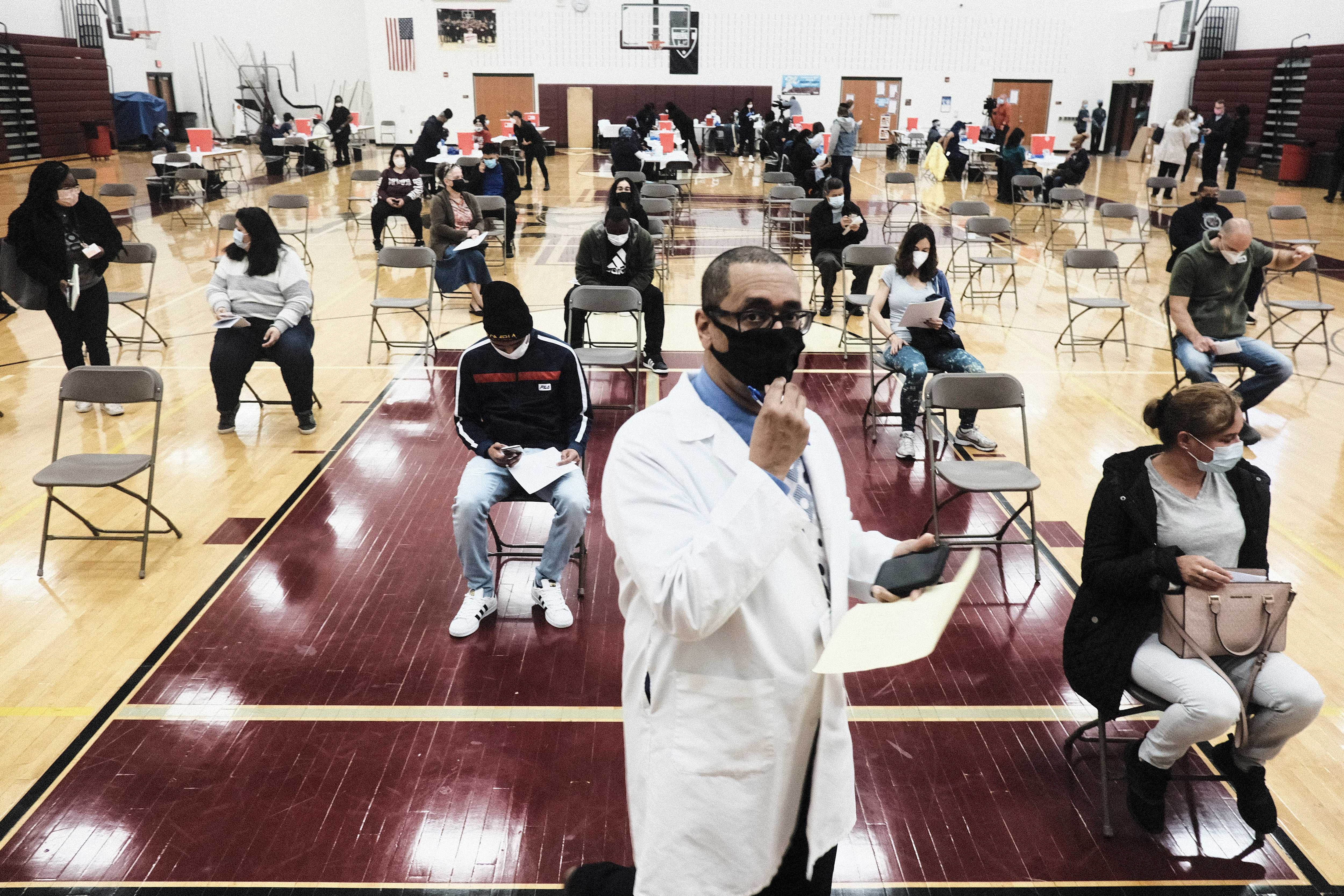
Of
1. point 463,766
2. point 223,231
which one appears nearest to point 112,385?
point 463,766

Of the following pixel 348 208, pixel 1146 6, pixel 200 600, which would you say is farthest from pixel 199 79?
pixel 200 600

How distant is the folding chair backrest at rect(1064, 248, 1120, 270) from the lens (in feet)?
27.1

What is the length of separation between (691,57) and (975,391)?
24.8 m

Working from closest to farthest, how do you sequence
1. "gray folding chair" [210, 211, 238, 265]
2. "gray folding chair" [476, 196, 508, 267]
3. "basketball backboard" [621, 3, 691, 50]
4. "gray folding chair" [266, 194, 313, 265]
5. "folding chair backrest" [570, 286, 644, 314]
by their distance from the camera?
"folding chair backrest" [570, 286, 644, 314]
"gray folding chair" [210, 211, 238, 265]
"gray folding chair" [476, 196, 508, 267]
"gray folding chair" [266, 194, 313, 265]
"basketball backboard" [621, 3, 691, 50]

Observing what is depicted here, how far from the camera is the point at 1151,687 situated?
297 centimetres

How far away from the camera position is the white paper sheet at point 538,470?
4.28 meters

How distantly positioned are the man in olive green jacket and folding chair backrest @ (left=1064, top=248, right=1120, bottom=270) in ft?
11.8

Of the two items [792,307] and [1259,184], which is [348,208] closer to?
[792,307]

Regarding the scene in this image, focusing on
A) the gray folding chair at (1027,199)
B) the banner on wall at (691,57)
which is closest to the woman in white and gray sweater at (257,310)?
the gray folding chair at (1027,199)

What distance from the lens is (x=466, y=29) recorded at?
26203 mm

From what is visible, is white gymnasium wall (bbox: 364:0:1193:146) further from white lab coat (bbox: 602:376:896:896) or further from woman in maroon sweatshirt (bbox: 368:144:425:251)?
white lab coat (bbox: 602:376:896:896)

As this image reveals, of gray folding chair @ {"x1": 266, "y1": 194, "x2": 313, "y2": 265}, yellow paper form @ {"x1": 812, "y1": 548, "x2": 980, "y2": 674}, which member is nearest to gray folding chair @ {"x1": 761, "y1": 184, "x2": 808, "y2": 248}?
gray folding chair @ {"x1": 266, "y1": 194, "x2": 313, "y2": 265}

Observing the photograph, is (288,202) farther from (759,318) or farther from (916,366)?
(759,318)

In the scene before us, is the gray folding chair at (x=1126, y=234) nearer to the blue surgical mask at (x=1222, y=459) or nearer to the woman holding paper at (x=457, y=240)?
the woman holding paper at (x=457, y=240)
